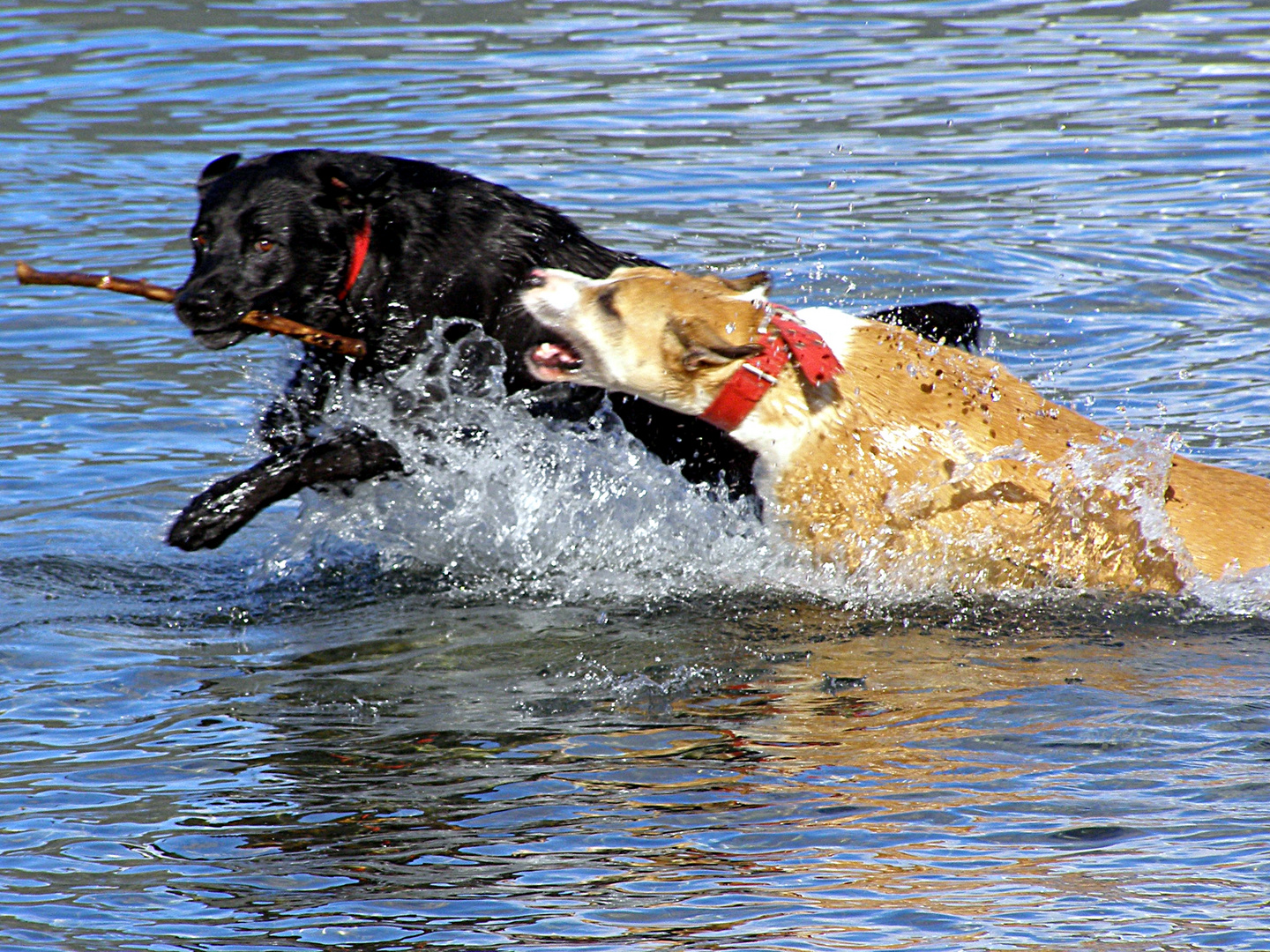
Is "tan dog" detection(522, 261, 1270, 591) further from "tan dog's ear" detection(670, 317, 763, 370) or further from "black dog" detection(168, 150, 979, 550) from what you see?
"black dog" detection(168, 150, 979, 550)

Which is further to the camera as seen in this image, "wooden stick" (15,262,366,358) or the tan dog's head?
the tan dog's head

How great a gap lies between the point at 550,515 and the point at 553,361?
29.2 inches

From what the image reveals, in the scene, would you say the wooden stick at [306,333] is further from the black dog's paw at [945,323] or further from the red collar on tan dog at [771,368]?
the black dog's paw at [945,323]

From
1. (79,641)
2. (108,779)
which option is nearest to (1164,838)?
(108,779)

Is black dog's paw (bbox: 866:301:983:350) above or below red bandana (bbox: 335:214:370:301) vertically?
below

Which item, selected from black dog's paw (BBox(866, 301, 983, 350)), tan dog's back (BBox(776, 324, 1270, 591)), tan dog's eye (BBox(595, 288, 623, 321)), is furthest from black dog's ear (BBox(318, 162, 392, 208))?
black dog's paw (BBox(866, 301, 983, 350))

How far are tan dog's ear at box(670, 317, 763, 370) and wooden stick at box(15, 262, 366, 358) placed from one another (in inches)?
49.2

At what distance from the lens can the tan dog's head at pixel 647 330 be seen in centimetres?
586

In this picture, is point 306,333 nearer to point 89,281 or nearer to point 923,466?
point 89,281

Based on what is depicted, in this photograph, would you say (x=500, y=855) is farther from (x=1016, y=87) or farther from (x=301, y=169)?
(x=1016, y=87)

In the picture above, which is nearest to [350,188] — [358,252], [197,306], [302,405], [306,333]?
[358,252]

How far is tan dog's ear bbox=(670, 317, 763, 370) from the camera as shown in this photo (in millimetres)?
5715

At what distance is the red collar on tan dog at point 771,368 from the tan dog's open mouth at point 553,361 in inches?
22.1

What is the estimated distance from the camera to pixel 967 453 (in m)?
5.82
